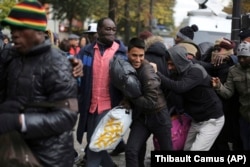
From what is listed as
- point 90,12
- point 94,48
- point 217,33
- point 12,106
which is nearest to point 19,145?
point 12,106

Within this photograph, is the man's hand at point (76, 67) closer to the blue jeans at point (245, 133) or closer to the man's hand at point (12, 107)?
the man's hand at point (12, 107)

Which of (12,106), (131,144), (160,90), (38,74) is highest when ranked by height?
(38,74)

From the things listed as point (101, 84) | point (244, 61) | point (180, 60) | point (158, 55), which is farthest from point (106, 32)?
point (244, 61)

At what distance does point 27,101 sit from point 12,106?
99 mm

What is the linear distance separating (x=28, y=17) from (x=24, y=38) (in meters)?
0.12

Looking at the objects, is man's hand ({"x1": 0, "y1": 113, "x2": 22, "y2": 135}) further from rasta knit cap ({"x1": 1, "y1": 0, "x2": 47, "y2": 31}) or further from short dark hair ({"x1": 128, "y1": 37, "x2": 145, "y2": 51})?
short dark hair ({"x1": 128, "y1": 37, "x2": 145, "y2": 51})

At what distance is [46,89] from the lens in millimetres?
2688

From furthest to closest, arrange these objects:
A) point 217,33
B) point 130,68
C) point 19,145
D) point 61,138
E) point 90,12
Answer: point 90,12 < point 217,33 < point 130,68 < point 61,138 < point 19,145

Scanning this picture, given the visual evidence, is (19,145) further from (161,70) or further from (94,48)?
(161,70)

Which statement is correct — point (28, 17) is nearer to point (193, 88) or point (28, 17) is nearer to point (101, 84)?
point (101, 84)

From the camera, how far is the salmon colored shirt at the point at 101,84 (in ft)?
17.3

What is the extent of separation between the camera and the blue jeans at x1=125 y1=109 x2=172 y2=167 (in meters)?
5.14

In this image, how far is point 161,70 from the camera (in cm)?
573

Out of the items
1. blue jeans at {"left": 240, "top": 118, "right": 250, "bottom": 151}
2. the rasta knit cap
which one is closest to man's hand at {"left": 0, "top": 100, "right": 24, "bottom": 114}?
the rasta knit cap
